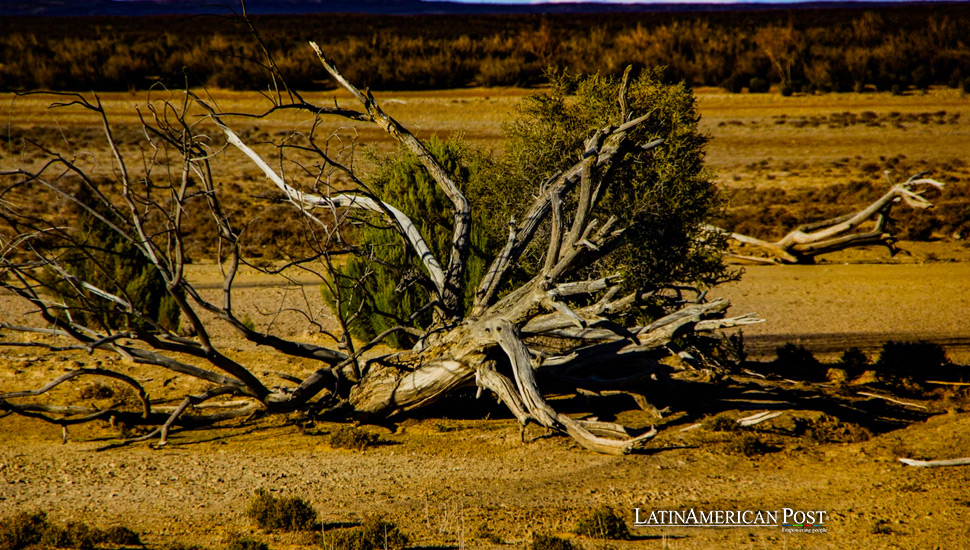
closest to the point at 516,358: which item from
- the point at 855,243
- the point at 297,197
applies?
the point at 297,197

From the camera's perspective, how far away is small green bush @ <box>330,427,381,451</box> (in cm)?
740

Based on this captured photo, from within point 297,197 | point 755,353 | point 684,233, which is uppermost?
point 297,197

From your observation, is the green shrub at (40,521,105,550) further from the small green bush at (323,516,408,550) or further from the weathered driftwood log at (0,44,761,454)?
the weathered driftwood log at (0,44,761,454)

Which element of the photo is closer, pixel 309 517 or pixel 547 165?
pixel 309 517

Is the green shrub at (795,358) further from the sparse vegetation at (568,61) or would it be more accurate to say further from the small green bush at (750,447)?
the sparse vegetation at (568,61)

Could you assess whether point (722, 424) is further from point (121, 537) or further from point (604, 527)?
point (121, 537)

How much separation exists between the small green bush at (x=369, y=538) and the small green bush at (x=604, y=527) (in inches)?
46.9

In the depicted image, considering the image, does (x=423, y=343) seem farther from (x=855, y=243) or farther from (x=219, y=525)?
(x=855, y=243)

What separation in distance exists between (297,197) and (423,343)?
6.53ft

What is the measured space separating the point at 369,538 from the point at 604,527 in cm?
153

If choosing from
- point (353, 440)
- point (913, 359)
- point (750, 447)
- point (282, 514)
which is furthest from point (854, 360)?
point (282, 514)

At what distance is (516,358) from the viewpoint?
6695 millimetres

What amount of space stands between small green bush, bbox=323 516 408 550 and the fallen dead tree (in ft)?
39.6

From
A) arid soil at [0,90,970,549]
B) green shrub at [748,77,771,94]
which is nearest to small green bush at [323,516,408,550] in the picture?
arid soil at [0,90,970,549]
